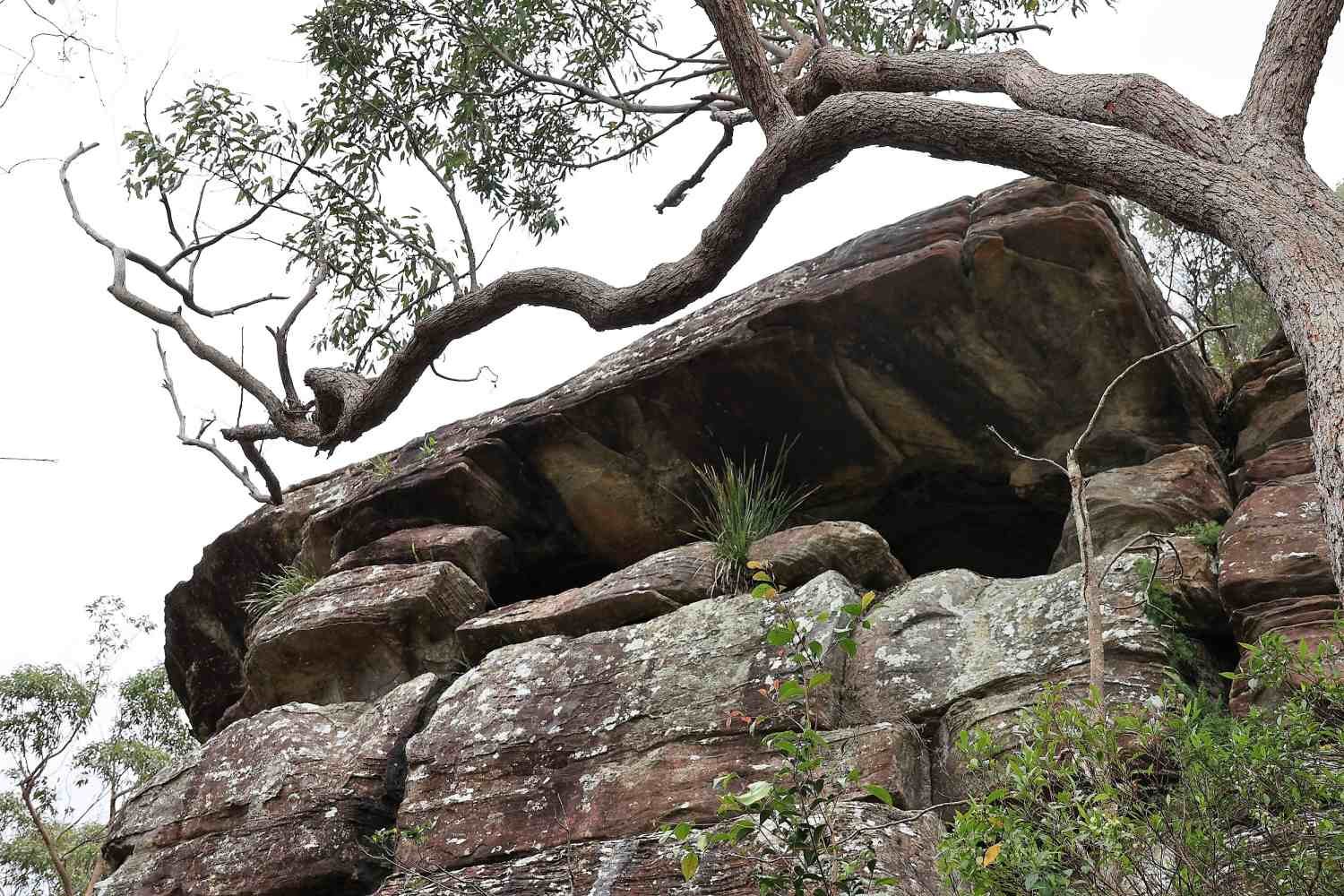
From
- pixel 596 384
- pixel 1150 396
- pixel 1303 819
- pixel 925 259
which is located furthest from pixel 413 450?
pixel 1303 819

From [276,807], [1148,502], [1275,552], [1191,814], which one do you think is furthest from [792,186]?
[276,807]

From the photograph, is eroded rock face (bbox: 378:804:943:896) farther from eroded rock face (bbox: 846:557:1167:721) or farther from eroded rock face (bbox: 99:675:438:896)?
eroded rock face (bbox: 846:557:1167:721)

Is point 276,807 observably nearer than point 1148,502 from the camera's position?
No

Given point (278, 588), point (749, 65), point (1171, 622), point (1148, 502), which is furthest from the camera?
point (278, 588)

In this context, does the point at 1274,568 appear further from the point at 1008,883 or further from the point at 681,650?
the point at 681,650

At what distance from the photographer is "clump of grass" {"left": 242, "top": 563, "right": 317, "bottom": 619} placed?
35.5 feet

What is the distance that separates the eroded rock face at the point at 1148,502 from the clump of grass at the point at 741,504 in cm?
222

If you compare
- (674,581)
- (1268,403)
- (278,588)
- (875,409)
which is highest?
(278,588)

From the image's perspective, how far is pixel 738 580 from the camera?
814 cm

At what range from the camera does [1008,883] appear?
3980 mm

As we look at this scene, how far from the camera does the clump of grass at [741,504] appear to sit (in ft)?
27.2

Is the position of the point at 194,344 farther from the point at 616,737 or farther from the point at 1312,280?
the point at 1312,280

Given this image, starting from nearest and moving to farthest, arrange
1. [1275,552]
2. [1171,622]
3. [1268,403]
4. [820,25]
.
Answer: [1275,552], [1171,622], [1268,403], [820,25]

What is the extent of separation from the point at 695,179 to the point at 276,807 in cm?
627
